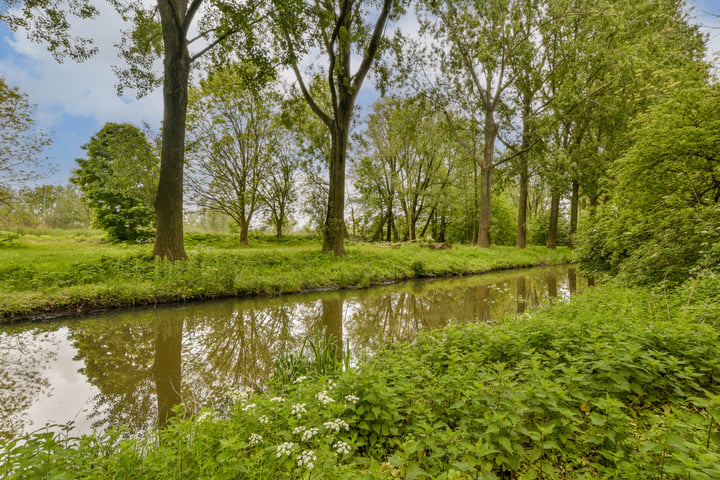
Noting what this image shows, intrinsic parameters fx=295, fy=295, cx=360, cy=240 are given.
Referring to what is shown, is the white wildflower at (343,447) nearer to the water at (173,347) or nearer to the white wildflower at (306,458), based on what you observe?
the white wildflower at (306,458)

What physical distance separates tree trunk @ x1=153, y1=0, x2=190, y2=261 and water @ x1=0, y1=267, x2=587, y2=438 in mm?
2975

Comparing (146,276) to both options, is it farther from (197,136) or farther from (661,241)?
(197,136)

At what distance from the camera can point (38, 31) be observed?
8.66m

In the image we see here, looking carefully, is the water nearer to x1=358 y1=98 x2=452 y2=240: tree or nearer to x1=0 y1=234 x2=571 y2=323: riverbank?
x1=0 y1=234 x2=571 y2=323: riverbank

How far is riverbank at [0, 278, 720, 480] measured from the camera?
173cm

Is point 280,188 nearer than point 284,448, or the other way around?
point 284,448

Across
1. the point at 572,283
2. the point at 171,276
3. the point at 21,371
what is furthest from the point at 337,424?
the point at 572,283

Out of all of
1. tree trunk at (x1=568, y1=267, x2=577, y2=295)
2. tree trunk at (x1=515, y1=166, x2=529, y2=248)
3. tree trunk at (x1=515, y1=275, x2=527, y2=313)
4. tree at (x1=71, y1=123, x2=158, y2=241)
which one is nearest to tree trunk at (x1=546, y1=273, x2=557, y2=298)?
tree trunk at (x1=568, y1=267, x2=577, y2=295)

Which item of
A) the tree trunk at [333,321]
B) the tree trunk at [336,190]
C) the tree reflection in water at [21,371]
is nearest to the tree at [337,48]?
the tree trunk at [336,190]

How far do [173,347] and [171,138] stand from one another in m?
7.26

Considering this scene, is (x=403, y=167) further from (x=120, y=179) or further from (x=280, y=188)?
(x=120, y=179)

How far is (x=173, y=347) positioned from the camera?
5.09 meters

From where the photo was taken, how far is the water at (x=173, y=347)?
345cm

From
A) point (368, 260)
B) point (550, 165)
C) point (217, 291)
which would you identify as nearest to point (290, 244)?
point (368, 260)
